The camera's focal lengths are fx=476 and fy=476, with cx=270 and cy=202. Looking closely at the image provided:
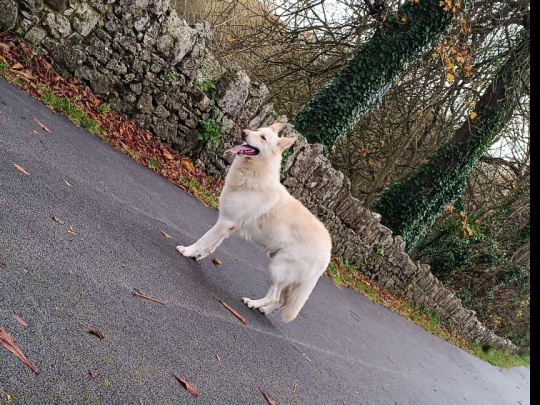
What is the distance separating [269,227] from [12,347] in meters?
3.49

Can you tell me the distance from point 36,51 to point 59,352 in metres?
6.56

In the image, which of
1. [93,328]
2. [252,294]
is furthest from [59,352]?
[252,294]

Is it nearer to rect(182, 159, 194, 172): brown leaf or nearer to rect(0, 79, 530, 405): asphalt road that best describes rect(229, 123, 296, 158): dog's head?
rect(0, 79, 530, 405): asphalt road

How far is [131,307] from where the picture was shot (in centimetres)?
369

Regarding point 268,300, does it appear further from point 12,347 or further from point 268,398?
point 12,347

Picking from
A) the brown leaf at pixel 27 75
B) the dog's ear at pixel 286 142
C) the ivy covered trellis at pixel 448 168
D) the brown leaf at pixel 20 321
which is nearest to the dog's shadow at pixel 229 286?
the dog's ear at pixel 286 142

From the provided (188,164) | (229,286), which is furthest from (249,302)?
(188,164)

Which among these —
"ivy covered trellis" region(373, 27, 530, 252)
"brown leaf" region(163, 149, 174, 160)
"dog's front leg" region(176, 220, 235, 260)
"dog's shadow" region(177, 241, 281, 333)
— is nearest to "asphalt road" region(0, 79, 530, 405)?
"dog's shadow" region(177, 241, 281, 333)

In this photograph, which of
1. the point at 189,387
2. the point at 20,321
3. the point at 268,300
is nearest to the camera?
the point at 20,321

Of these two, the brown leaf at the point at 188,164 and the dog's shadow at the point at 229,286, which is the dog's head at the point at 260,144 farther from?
Answer: the brown leaf at the point at 188,164

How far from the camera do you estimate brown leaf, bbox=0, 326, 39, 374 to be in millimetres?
2502

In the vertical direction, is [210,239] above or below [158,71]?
below

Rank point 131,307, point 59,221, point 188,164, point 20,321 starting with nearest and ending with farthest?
1. point 20,321
2. point 131,307
3. point 59,221
4. point 188,164

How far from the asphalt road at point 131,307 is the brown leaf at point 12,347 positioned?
0.04m
